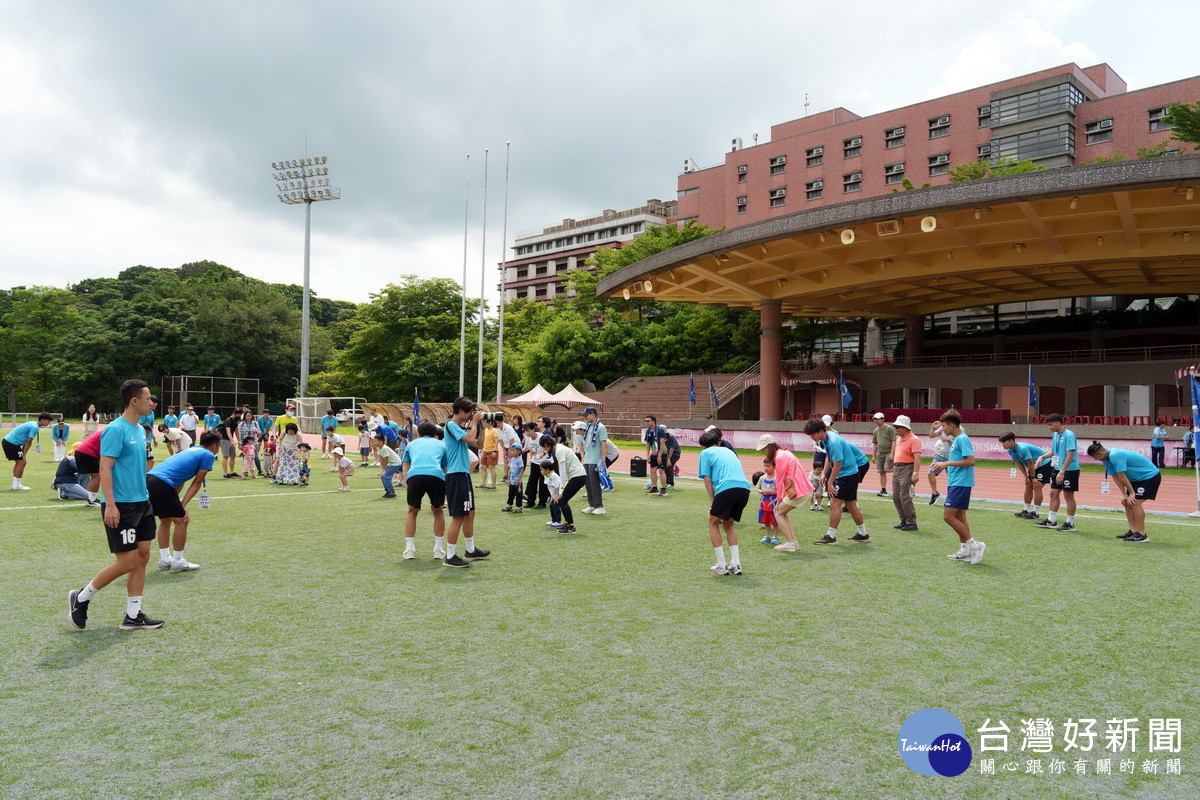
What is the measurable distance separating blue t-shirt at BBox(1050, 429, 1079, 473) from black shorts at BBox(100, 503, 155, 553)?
39.8ft

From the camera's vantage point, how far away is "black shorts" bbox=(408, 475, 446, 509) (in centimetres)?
844

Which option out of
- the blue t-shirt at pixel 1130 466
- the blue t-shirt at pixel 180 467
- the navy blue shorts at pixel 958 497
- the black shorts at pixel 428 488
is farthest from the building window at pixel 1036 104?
the blue t-shirt at pixel 180 467

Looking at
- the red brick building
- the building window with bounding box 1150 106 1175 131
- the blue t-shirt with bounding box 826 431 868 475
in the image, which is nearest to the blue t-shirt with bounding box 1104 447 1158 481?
the blue t-shirt with bounding box 826 431 868 475

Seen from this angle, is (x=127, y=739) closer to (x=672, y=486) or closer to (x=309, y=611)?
(x=309, y=611)

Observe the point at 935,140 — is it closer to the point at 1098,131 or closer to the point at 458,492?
the point at 1098,131

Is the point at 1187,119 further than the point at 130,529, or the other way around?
the point at 1187,119

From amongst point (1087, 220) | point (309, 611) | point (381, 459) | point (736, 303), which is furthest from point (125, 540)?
point (736, 303)

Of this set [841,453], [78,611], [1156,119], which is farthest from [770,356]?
[78,611]

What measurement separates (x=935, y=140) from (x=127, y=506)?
52516 millimetres

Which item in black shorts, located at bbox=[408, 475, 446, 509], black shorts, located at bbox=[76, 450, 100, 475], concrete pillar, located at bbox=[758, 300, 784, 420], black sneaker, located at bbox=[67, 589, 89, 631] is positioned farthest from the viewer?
concrete pillar, located at bbox=[758, 300, 784, 420]

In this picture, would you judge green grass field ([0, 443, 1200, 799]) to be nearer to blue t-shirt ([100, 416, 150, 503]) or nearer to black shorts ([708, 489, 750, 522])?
black shorts ([708, 489, 750, 522])

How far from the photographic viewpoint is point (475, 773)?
3541mm

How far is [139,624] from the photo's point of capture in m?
5.82

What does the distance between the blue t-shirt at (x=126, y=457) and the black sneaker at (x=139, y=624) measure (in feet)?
3.25
